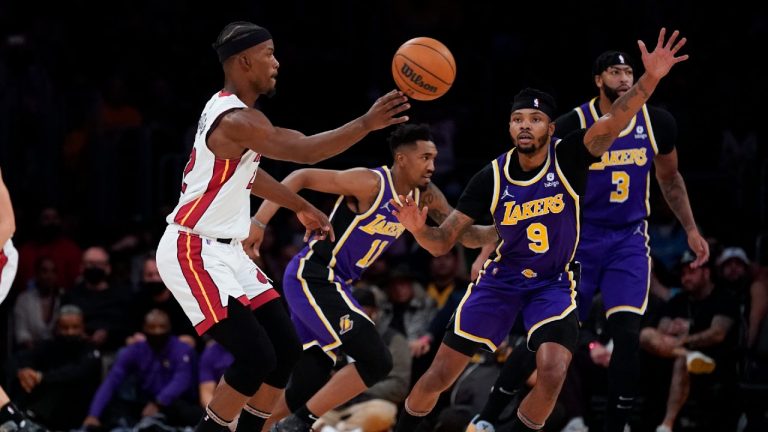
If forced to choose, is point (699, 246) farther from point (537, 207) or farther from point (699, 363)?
point (699, 363)

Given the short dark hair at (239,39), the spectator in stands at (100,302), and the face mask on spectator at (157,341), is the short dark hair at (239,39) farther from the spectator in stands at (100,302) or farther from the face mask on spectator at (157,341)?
the spectator in stands at (100,302)

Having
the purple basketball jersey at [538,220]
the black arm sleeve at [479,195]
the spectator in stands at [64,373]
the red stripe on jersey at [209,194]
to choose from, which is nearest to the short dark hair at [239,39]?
the red stripe on jersey at [209,194]

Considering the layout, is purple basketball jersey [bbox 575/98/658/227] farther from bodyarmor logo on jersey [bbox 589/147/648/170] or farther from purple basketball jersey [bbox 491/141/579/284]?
purple basketball jersey [bbox 491/141/579/284]

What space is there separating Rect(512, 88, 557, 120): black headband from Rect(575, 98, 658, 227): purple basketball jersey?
705 mm

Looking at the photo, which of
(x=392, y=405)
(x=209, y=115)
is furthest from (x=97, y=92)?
(x=209, y=115)

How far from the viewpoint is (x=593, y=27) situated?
1340cm

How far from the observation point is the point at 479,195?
24.9 feet

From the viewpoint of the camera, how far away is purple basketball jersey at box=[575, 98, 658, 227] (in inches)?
317

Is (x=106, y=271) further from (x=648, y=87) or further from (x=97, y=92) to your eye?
(x=648, y=87)

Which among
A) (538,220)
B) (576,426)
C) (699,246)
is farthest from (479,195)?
(576,426)

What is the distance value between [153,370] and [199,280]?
4.67 m

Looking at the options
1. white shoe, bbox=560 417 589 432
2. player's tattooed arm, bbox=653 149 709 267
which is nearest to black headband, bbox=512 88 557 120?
player's tattooed arm, bbox=653 149 709 267

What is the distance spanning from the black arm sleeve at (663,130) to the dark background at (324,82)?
11.3ft

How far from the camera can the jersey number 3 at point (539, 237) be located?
293 inches
